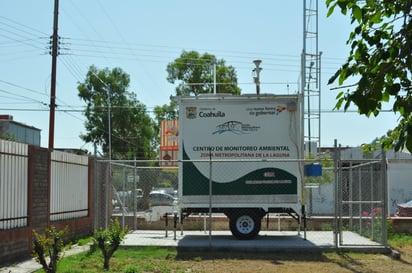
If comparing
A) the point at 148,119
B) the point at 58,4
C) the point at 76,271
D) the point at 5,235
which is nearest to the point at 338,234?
the point at 76,271

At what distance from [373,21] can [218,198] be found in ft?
38.5

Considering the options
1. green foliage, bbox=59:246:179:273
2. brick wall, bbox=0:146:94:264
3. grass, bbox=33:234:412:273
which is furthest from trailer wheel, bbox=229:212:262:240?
brick wall, bbox=0:146:94:264

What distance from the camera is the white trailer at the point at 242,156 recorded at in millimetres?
14555

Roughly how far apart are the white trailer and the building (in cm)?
3188

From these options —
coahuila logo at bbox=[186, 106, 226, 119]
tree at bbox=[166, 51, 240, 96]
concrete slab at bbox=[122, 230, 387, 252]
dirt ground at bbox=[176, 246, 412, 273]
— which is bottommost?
dirt ground at bbox=[176, 246, 412, 273]

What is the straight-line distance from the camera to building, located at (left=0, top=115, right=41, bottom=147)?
45.7 meters

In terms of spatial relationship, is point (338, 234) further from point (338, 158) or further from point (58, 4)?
point (58, 4)

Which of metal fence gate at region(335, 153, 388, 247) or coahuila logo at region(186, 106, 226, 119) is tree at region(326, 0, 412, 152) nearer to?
metal fence gate at region(335, 153, 388, 247)

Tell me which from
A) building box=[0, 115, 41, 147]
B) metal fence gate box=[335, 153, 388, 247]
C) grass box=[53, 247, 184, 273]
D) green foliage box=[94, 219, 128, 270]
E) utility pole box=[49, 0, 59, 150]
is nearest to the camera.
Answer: grass box=[53, 247, 184, 273]

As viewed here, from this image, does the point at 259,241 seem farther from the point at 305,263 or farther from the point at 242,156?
the point at 305,263

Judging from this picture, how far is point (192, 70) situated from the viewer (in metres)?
47.1

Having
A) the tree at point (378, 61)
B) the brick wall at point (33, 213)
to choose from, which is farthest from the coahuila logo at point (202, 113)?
the tree at point (378, 61)

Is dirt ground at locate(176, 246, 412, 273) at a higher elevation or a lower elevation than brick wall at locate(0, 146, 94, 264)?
lower

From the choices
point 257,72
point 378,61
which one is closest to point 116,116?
point 257,72
